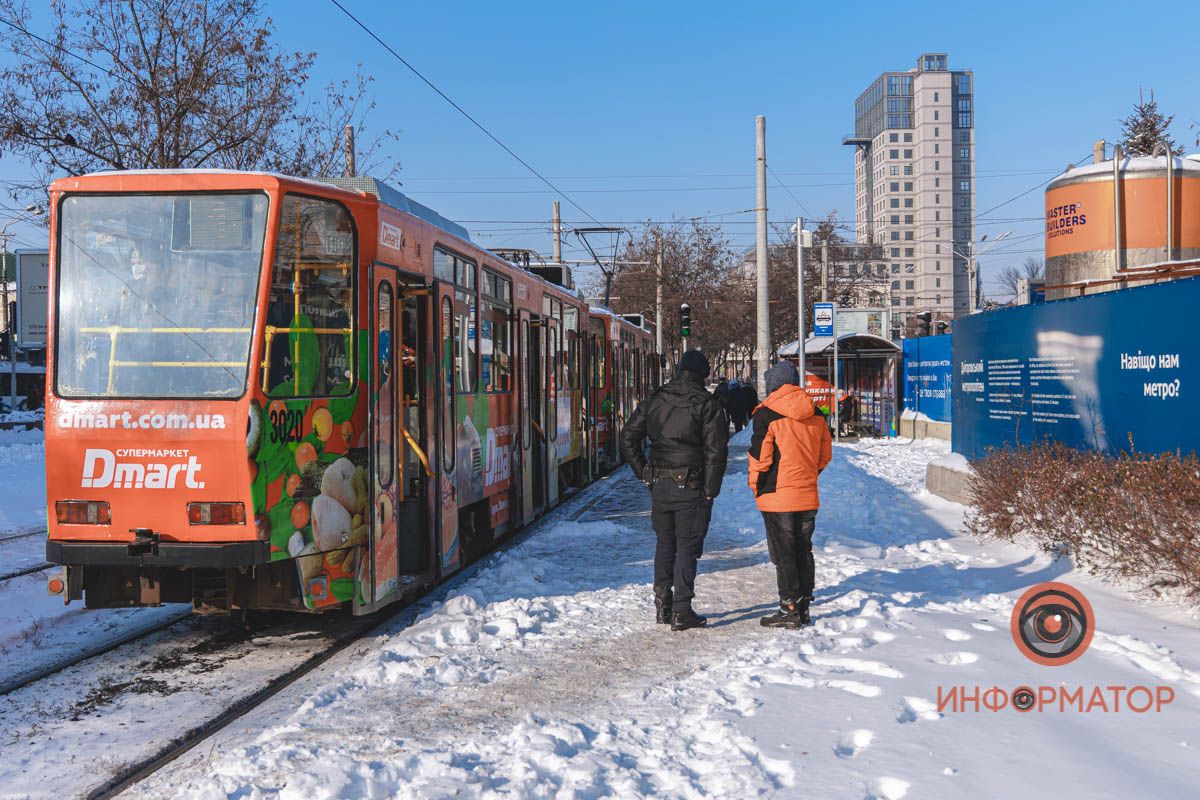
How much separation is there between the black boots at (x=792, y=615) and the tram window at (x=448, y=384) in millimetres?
3021

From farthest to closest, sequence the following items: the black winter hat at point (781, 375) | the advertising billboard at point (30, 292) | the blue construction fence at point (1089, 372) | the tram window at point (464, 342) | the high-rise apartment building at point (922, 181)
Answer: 1. the high-rise apartment building at point (922, 181)
2. the advertising billboard at point (30, 292)
3. the tram window at point (464, 342)
4. the blue construction fence at point (1089, 372)
5. the black winter hat at point (781, 375)

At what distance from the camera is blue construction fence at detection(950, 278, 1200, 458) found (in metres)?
8.75

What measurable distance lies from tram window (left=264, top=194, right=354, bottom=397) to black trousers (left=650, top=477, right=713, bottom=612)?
228cm

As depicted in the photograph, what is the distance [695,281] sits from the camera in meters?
52.0

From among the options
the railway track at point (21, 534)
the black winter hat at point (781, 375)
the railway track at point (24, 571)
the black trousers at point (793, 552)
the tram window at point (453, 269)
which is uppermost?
the tram window at point (453, 269)

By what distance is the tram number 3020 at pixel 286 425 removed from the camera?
6637mm

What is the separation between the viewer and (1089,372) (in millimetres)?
10539

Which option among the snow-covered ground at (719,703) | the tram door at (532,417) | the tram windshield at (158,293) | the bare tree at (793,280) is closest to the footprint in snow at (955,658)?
the snow-covered ground at (719,703)

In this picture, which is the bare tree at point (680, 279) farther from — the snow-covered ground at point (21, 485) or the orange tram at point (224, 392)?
the orange tram at point (224, 392)

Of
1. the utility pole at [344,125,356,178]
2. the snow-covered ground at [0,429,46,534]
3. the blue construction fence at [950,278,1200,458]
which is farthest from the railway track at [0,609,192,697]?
the utility pole at [344,125,356,178]

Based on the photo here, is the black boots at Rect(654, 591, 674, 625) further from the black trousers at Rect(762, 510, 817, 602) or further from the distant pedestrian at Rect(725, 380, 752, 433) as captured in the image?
the distant pedestrian at Rect(725, 380, 752, 433)

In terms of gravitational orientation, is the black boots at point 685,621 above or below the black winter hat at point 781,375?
below

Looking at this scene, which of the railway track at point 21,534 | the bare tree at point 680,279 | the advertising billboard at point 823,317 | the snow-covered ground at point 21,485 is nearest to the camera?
the railway track at point 21,534

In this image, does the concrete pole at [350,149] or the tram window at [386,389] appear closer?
the tram window at [386,389]
